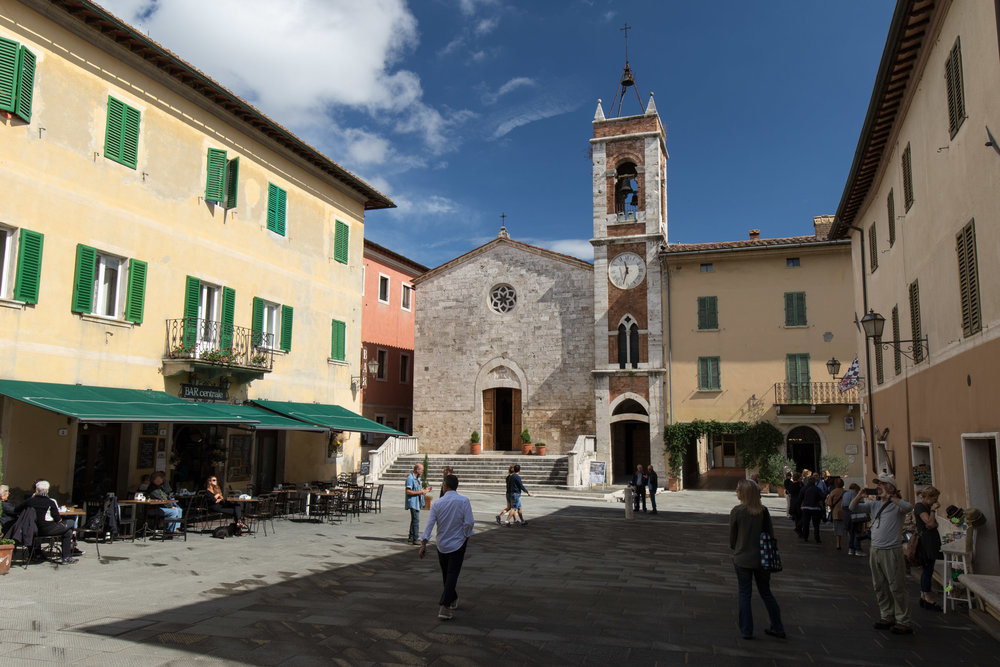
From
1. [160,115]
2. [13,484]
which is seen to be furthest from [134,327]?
[160,115]

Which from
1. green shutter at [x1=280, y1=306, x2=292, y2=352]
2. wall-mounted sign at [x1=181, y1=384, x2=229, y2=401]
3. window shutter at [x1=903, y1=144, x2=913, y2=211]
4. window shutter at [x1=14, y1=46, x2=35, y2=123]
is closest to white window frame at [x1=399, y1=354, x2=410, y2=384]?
green shutter at [x1=280, y1=306, x2=292, y2=352]

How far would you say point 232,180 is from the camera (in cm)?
1730

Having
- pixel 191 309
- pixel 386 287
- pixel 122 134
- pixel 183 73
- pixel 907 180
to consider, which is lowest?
pixel 191 309

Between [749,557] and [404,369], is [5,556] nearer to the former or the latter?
[749,557]

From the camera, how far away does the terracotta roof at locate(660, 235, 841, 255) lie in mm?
27892

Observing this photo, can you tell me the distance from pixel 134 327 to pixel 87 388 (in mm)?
1757

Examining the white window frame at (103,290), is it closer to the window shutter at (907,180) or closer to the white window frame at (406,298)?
the window shutter at (907,180)

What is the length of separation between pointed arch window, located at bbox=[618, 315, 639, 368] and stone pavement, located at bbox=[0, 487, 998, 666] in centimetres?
1638

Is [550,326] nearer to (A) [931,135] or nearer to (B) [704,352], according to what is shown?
(B) [704,352]

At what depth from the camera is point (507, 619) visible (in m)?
7.97

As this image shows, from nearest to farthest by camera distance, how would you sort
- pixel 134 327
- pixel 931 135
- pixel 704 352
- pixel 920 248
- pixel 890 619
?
pixel 890 619 → pixel 931 135 → pixel 920 248 → pixel 134 327 → pixel 704 352

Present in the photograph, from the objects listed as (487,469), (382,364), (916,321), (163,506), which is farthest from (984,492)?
(382,364)

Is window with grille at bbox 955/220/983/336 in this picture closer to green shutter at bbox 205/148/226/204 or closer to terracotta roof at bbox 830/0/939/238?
terracotta roof at bbox 830/0/939/238

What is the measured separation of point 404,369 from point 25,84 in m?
24.9
